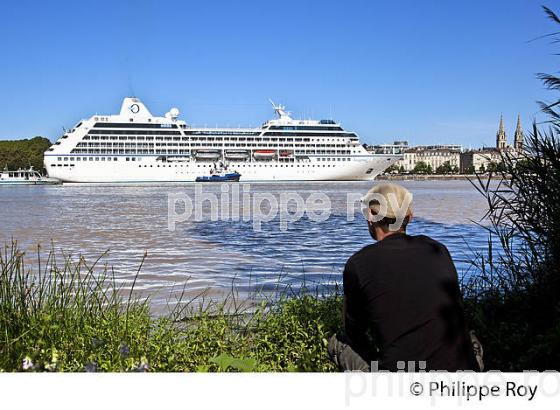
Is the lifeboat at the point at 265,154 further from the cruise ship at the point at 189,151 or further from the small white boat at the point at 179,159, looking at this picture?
the small white boat at the point at 179,159

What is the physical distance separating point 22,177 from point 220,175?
36.2m

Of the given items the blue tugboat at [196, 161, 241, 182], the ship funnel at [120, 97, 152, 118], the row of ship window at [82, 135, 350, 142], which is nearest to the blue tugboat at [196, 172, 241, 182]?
the blue tugboat at [196, 161, 241, 182]

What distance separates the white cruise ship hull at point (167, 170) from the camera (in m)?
57.3

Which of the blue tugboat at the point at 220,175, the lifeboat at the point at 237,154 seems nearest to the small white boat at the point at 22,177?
the blue tugboat at the point at 220,175

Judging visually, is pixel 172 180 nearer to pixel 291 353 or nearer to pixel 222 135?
pixel 222 135

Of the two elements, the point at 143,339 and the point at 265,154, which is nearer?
the point at 143,339

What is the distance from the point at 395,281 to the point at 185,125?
196ft

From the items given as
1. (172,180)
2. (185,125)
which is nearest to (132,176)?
(172,180)

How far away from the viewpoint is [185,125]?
6012cm

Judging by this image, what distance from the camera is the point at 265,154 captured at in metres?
60.3

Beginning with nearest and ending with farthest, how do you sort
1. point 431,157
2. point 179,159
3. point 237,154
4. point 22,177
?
point 179,159 < point 237,154 < point 22,177 < point 431,157

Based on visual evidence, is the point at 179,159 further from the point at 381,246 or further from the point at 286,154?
the point at 381,246

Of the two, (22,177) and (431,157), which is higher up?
(431,157)

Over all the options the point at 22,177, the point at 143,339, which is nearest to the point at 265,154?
the point at 22,177
